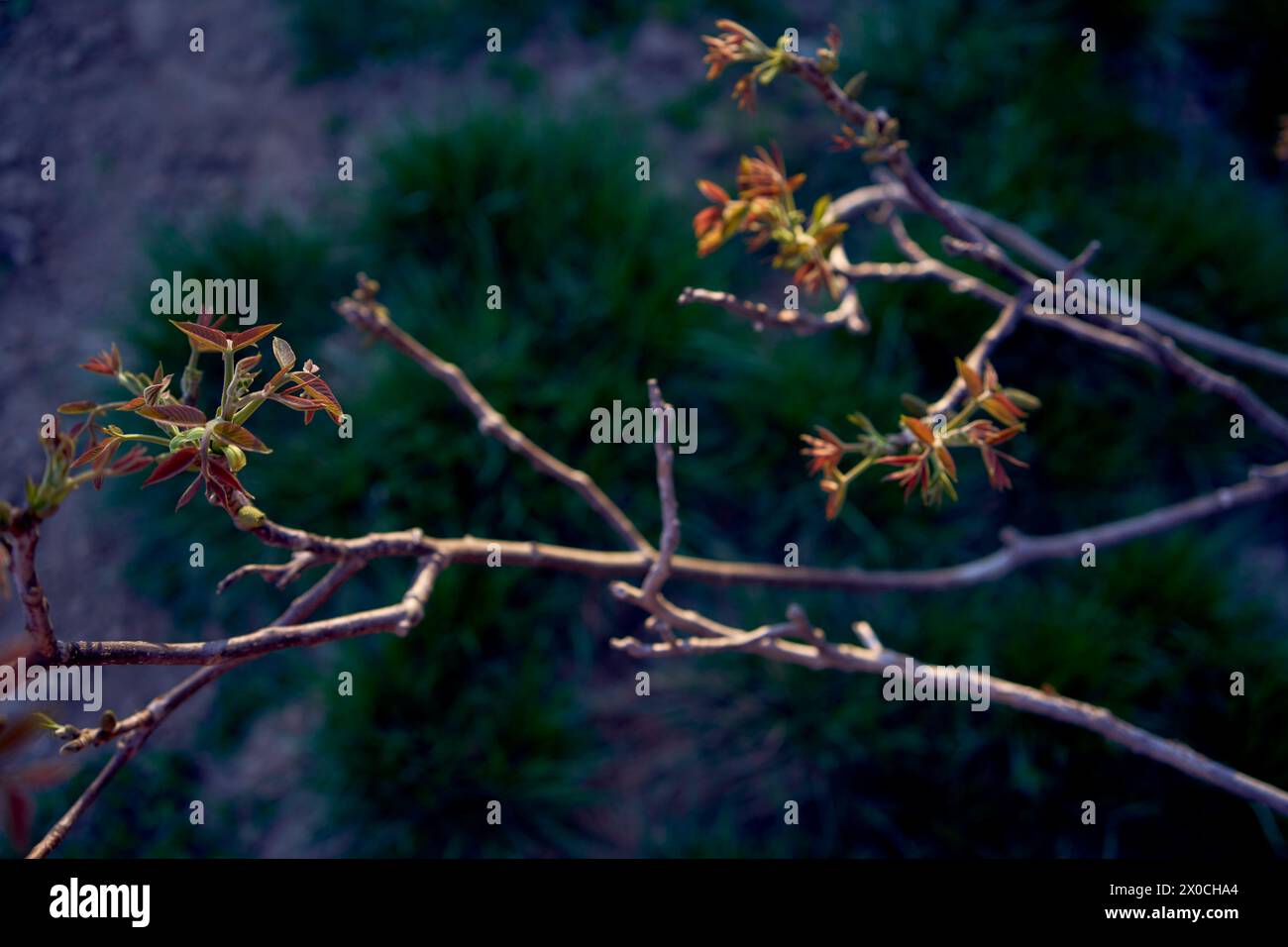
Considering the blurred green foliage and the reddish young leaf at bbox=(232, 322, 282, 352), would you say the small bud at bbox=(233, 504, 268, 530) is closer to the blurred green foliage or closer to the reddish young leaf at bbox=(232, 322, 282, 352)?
the reddish young leaf at bbox=(232, 322, 282, 352)

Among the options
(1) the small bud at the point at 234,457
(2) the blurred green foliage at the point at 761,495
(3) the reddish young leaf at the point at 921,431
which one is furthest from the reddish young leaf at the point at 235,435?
(2) the blurred green foliage at the point at 761,495

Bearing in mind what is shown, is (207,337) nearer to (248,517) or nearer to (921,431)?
(248,517)

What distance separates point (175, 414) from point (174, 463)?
0.18ft

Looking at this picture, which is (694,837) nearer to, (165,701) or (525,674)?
(525,674)

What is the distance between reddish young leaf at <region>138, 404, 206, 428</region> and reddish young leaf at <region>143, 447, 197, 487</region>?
0.03m

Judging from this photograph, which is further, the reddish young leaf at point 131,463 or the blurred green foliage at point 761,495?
the blurred green foliage at point 761,495

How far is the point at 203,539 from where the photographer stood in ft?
8.65

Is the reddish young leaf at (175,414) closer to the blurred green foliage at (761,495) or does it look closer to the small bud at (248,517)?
the small bud at (248,517)

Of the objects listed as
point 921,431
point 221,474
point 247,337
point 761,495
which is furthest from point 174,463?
point 761,495

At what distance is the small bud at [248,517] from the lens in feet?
3.28

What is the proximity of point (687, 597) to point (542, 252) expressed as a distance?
3.91ft

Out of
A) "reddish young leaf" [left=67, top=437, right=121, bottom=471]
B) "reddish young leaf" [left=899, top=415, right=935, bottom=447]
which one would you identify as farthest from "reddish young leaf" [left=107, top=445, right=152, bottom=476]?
"reddish young leaf" [left=899, top=415, right=935, bottom=447]

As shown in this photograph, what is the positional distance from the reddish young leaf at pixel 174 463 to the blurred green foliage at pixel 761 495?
4.93 feet
